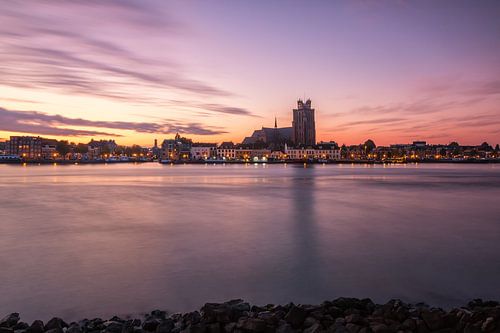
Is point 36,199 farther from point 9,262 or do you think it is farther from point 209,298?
point 209,298

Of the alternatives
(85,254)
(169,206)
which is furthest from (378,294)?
(169,206)

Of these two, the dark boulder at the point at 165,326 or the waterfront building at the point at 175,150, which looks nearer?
the dark boulder at the point at 165,326

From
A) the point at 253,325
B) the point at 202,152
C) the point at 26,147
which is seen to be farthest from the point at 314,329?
the point at 26,147

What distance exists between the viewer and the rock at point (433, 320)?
21.0ft

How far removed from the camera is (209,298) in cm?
851

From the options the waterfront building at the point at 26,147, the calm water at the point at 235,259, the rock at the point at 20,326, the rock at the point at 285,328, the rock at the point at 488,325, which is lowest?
the calm water at the point at 235,259

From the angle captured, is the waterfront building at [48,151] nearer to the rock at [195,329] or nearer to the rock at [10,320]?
the rock at [10,320]

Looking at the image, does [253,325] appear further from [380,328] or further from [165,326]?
[380,328]

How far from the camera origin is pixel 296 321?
6.68 metres

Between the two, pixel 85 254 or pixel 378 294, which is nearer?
pixel 378 294

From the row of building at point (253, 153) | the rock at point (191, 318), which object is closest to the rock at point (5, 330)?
the rock at point (191, 318)

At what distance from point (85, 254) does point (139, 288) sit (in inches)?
157

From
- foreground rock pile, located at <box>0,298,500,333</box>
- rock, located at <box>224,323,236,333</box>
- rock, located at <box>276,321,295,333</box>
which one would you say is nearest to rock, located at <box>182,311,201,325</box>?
foreground rock pile, located at <box>0,298,500,333</box>

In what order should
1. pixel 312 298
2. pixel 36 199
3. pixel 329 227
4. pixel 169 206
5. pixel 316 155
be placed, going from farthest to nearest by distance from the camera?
pixel 316 155
pixel 36 199
pixel 169 206
pixel 329 227
pixel 312 298
